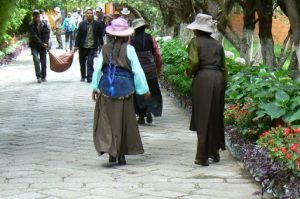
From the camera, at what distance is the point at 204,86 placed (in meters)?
7.68

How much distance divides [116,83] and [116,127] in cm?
51

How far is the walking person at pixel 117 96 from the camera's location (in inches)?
304

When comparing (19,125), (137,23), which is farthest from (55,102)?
(137,23)

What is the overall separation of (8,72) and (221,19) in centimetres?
878

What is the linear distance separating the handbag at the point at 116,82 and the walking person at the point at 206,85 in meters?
0.72

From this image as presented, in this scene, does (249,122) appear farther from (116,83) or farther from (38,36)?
(38,36)

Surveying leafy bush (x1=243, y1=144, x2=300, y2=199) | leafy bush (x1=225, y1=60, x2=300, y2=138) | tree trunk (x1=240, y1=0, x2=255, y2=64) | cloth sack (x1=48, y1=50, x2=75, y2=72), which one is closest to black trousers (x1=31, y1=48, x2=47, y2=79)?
cloth sack (x1=48, y1=50, x2=75, y2=72)

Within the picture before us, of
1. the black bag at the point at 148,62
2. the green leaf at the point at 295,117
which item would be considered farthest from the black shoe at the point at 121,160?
the black bag at the point at 148,62

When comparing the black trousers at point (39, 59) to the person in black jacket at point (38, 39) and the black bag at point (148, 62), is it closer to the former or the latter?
the person in black jacket at point (38, 39)

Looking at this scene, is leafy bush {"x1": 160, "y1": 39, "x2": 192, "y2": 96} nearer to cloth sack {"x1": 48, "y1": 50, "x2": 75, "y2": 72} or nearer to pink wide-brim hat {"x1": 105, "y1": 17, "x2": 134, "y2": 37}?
cloth sack {"x1": 48, "y1": 50, "x2": 75, "y2": 72}

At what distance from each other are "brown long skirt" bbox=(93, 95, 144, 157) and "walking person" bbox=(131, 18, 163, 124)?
286 cm

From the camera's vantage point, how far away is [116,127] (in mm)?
7715

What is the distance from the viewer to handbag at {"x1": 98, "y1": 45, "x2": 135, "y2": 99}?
773cm

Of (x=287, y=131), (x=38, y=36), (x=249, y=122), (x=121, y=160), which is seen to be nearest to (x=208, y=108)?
(x=249, y=122)
